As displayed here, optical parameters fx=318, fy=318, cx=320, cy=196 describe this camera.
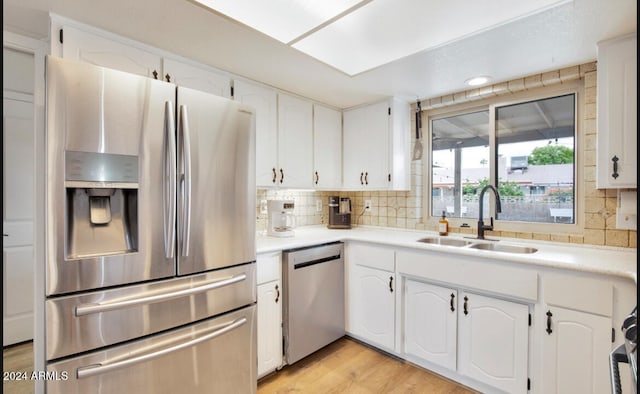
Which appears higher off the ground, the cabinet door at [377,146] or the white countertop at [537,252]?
the cabinet door at [377,146]

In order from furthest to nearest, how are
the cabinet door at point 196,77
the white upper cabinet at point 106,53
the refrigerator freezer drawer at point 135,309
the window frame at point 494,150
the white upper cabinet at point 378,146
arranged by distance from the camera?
the white upper cabinet at point 378,146 → the window frame at point 494,150 → the cabinet door at point 196,77 → the white upper cabinet at point 106,53 → the refrigerator freezer drawer at point 135,309

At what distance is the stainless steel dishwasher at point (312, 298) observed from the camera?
219 cm

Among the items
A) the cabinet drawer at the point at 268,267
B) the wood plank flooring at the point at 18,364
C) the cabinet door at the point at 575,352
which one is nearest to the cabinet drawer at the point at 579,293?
the cabinet door at the point at 575,352

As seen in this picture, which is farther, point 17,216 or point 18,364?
point 17,216

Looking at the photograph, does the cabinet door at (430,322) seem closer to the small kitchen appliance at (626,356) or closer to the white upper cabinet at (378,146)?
the white upper cabinet at (378,146)

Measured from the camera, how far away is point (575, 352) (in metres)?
1.65

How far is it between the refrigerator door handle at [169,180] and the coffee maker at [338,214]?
1824 millimetres

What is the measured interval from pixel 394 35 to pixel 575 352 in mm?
1990

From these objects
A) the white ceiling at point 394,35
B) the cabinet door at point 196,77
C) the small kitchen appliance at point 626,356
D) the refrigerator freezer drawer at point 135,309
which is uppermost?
the white ceiling at point 394,35

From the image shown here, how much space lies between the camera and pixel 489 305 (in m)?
1.93

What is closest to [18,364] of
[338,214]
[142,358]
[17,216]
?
[17,216]

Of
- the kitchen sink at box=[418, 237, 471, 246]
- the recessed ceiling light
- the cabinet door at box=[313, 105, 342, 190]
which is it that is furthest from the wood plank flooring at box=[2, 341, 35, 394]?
the recessed ceiling light

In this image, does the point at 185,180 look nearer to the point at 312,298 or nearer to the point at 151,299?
the point at 151,299

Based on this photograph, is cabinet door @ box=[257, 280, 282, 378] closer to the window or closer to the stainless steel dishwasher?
the stainless steel dishwasher
